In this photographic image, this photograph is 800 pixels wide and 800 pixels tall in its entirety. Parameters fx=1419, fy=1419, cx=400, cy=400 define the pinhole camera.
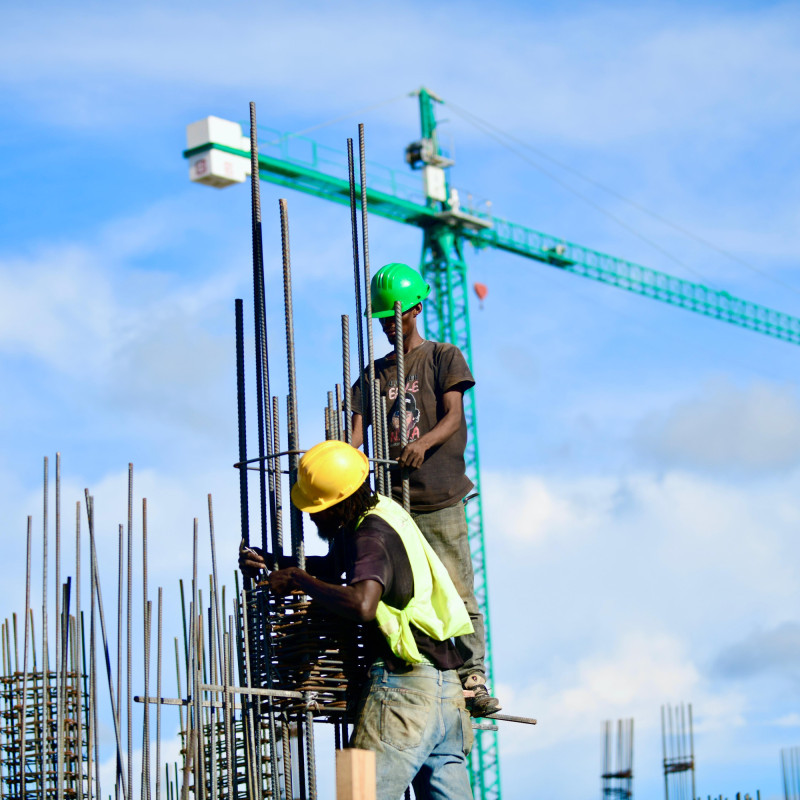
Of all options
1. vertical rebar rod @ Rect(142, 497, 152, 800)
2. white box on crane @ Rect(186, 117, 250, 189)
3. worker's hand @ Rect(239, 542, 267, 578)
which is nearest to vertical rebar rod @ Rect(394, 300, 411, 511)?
worker's hand @ Rect(239, 542, 267, 578)

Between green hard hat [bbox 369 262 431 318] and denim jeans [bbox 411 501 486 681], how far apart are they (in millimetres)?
1236

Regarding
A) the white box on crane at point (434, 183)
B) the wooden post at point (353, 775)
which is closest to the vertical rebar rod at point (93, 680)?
the wooden post at point (353, 775)

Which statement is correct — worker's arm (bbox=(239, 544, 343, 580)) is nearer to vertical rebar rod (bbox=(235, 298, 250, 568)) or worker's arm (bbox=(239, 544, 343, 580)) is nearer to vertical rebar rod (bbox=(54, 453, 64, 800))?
vertical rebar rod (bbox=(235, 298, 250, 568))

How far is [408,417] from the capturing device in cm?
817

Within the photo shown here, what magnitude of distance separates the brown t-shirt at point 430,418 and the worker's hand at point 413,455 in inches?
7.0

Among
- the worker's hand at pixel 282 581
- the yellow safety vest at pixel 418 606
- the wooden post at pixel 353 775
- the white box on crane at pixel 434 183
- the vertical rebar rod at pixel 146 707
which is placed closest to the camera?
the wooden post at pixel 353 775

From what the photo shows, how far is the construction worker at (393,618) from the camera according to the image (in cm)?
659

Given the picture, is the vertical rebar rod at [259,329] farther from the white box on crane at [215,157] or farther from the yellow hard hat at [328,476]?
the white box on crane at [215,157]

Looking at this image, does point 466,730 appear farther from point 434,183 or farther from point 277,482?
point 434,183

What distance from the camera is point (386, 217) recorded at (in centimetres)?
5334

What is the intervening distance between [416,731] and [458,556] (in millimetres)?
1489

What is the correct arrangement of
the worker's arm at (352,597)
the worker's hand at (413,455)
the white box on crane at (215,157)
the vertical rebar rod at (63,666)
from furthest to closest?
the white box on crane at (215,157) → the vertical rebar rod at (63,666) → the worker's hand at (413,455) → the worker's arm at (352,597)

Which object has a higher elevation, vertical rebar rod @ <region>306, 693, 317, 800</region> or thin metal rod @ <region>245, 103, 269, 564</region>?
thin metal rod @ <region>245, 103, 269, 564</region>

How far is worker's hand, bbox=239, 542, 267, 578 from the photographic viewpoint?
746 cm
